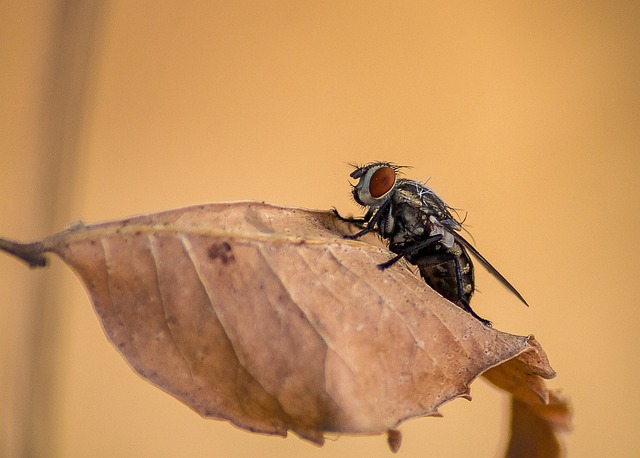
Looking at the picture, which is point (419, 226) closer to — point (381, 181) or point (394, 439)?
point (381, 181)

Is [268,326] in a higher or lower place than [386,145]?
lower

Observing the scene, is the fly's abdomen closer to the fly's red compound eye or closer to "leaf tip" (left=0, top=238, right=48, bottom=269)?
the fly's red compound eye

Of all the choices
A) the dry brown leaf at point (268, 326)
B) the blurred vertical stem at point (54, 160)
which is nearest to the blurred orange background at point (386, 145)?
the blurred vertical stem at point (54, 160)

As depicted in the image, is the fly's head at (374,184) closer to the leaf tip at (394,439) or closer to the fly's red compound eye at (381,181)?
the fly's red compound eye at (381,181)

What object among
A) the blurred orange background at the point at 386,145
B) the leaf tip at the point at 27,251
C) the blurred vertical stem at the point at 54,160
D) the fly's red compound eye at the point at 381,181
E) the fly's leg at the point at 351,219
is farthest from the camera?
the blurred orange background at the point at 386,145

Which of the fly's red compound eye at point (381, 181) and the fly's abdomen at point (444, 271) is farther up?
the fly's red compound eye at point (381, 181)

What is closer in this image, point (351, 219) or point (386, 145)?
point (351, 219)

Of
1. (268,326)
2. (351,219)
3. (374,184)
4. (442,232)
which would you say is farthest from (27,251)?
(442,232)
